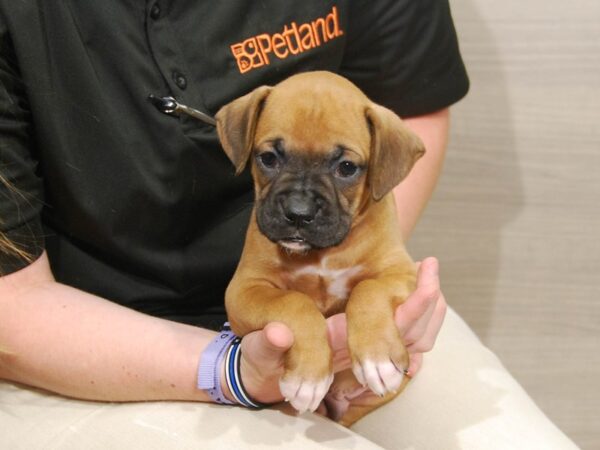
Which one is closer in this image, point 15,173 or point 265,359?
point 265,359

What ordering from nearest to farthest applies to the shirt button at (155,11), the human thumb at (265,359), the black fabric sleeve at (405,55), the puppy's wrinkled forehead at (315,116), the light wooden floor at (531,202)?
the human thumb at (265,359) → the puppy's wrinkled forehead at (315,116) → the shirt button at (155,11) → the black fabric sleeve at (405,55) → the light wooden floor at (531,202)

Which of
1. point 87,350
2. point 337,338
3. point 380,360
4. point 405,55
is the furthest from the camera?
point 405,55

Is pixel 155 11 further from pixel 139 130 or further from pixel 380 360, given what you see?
pixel 380 360

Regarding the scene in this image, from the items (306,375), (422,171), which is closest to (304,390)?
(306,375)

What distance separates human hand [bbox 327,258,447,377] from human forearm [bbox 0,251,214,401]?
0.87 feet

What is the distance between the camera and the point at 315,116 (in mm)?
1356

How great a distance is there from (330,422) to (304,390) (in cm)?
25

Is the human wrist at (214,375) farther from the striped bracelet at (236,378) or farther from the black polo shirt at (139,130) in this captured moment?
the black polo shirt at (139,130)

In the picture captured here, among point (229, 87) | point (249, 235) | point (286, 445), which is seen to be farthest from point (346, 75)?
point (286, 445)

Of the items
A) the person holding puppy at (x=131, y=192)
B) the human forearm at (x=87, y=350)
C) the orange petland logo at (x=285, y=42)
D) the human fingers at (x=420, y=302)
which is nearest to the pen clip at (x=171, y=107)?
the person holding puppy at (x=131, y=192)

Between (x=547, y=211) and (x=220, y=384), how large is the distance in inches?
55.5

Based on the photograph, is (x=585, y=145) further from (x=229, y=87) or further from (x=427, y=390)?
(x=229, y=87)

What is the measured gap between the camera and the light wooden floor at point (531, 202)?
2305 mm

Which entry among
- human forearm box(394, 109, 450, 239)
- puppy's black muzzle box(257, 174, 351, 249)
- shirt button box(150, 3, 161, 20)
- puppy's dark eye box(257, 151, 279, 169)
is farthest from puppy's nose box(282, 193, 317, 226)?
human forearm box(394, 109, 450, 239)
